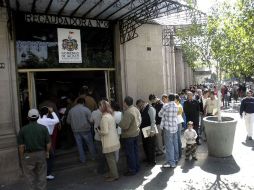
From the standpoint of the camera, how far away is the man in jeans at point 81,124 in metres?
7.78

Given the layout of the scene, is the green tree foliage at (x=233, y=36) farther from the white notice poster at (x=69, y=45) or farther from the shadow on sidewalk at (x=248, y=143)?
the white notice poster at (x=69, y=45)

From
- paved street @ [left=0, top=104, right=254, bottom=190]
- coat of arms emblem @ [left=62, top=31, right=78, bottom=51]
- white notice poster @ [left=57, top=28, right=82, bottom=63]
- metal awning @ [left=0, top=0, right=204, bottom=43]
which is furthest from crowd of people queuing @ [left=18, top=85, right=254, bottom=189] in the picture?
metal awning @ [left=0, top=0, right=204, bottom=43]

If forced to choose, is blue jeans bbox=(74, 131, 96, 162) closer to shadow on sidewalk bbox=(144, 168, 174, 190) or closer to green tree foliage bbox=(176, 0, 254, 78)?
shadow on sidewalk bbox=(144, 168, 174, 190)

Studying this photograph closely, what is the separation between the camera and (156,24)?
436 inches

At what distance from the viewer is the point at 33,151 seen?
5555 mm

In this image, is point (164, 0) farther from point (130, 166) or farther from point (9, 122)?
point (9, 122)

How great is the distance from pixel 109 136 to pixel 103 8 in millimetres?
3772

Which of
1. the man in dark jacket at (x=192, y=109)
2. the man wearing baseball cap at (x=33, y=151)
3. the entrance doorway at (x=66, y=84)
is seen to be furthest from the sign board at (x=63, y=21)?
the man wearing baseball cap at (x=33, y=151)

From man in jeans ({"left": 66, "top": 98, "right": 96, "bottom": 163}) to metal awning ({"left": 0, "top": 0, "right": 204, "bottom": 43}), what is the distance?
2457 mm

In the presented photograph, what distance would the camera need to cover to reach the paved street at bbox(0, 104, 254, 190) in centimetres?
624

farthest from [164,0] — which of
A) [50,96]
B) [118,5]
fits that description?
[50,96]

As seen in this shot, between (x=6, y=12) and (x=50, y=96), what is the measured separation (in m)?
2.82

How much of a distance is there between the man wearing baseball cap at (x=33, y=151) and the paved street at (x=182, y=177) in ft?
3.39

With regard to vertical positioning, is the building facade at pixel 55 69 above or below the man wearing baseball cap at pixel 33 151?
above
